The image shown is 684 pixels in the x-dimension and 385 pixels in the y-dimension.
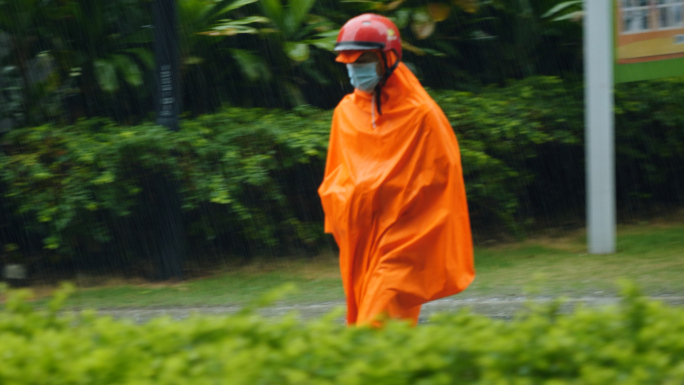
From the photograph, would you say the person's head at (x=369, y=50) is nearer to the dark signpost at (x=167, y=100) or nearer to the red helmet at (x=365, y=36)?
the red helmet at (x=365, y=36)

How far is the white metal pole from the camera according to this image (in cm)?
744

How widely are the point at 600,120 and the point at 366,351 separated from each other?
5522mm

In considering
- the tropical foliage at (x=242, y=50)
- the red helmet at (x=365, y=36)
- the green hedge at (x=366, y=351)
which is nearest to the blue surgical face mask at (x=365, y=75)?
the red helmet at (x=365, y=36)

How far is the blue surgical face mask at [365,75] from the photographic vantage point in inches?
164

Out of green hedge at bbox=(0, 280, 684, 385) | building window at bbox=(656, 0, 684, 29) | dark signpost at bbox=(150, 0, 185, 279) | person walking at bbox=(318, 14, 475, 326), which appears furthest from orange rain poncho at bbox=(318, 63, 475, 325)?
building window at bbox=(656, 0, 684, 29)

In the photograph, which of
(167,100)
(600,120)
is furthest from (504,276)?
(167,100)

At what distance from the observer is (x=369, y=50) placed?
4094mm

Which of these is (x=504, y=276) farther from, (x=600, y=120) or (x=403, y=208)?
(x=403, y=208)

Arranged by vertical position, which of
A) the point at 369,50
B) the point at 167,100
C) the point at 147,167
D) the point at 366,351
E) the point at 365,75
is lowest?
the point at 366,351

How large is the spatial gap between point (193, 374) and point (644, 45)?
244 inches

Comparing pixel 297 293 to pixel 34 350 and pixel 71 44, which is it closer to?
pixel 71 44

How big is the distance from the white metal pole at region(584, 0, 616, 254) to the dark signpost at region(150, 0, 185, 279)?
3.73 meters

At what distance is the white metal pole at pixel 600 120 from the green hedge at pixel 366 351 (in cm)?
485

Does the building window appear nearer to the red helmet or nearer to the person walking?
the person walking
